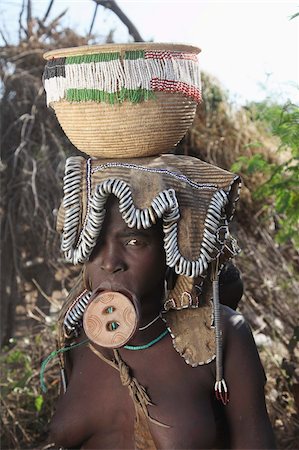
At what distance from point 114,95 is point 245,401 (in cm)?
77

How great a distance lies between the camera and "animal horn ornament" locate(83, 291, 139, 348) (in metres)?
1.49

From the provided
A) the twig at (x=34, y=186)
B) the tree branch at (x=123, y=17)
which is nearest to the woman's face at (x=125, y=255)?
the tree branch at (x=123, y=17)

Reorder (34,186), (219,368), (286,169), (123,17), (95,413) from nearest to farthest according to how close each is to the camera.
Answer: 1. (219,368)
2. (95,413)
3. (286,169)
4. (123,17)
5. (34,186)

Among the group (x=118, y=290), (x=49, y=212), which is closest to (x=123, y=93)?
(x=118, y=290)

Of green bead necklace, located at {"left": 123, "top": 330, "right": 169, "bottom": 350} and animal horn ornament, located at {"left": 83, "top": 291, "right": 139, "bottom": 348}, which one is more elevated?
animal horn ornament, located at {"left": 83, "top": 291, "right": 139, "bottom": 348}

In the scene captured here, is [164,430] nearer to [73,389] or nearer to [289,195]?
[73,389]

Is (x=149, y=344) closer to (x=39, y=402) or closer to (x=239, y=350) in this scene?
(x=239, y=350)

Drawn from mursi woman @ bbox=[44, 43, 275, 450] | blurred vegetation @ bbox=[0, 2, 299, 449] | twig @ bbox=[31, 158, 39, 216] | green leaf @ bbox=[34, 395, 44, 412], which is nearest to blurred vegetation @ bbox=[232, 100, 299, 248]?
blurred vegetation @ bbox=[0, 2, 299, 449]

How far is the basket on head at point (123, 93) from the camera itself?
1547 mm

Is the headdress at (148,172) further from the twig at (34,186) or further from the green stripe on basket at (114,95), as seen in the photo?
the twig at (34,186)

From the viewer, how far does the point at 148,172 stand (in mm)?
1550

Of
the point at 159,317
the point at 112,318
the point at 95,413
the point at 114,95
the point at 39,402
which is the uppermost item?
the point at 114,95

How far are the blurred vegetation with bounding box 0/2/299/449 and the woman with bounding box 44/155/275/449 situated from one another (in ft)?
6.47

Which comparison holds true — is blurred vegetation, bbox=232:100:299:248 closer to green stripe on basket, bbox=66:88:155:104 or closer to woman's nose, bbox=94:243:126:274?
green stripe on basket, bbox=66:88:155:104
